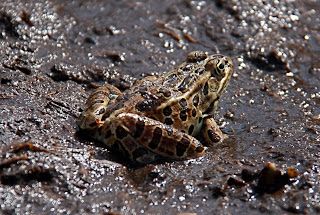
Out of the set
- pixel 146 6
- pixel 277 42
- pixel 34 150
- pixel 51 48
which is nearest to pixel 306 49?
pixel 277 42

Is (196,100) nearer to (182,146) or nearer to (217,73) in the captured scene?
(217,73)

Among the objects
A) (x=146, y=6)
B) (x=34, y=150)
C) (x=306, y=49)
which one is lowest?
(x=306, y=49)

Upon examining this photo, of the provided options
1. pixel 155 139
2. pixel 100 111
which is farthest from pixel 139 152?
pixel 100 111

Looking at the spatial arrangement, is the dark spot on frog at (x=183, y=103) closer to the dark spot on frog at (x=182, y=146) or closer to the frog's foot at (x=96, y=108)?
the dark spot on frog at (x=182, y=146)

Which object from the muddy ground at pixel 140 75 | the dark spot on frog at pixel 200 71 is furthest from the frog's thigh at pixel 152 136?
the dark spot on frog at pixel 200 71

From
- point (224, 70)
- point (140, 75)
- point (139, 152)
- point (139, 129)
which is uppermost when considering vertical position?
point (139, 129)

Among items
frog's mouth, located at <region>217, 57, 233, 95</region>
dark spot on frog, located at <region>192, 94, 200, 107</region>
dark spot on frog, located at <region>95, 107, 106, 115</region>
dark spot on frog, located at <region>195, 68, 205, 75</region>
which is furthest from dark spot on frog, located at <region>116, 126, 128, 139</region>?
frog's mouth, located at <region>217, 57, 233, 95</region>

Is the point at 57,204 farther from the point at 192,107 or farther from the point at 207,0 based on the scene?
the point at 207,0
